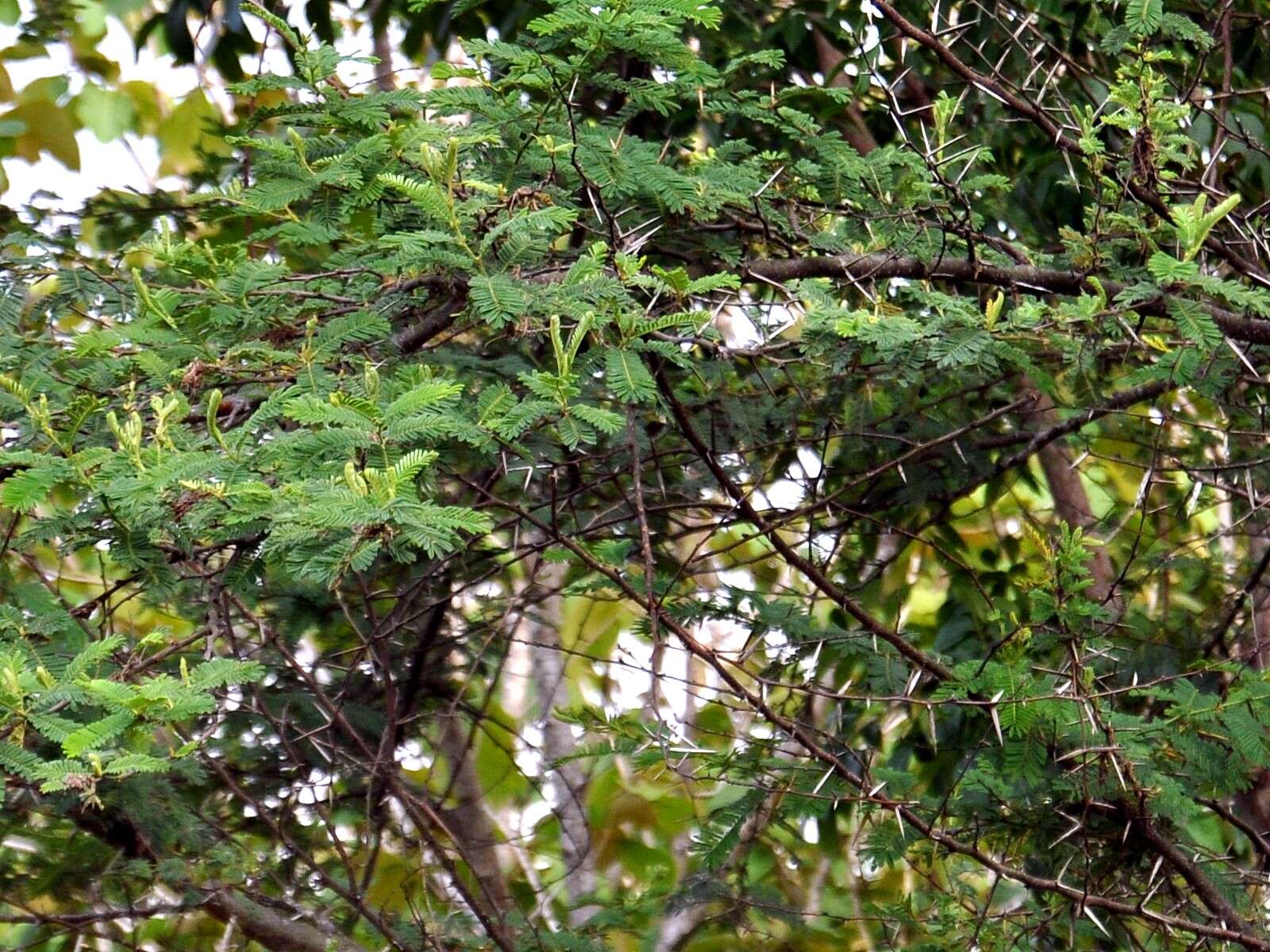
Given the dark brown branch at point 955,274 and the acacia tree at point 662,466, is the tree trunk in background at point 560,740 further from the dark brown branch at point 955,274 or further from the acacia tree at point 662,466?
the dark brown branch at point 955,274

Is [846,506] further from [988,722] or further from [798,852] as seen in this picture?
[798,852]

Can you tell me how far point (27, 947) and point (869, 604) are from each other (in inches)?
87.4

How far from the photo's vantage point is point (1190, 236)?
2.15 m

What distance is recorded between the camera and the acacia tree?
199 cm

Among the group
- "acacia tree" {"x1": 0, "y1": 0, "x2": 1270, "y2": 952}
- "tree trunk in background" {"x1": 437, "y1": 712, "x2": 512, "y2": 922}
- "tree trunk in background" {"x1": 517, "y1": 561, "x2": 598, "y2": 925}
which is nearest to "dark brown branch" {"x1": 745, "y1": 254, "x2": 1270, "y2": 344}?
"acacia tree" {"x1": 0, "y1": 0, "x2": 1270, "y2": 952}

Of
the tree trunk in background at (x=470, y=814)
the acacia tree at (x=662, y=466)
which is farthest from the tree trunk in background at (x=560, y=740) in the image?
the tree trunk in background at (x=470, y=814)

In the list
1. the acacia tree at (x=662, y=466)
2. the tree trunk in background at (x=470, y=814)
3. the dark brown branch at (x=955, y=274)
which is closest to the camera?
the acacia tree at (x=662, y=466)

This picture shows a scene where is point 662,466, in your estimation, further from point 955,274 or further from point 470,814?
point 470,814

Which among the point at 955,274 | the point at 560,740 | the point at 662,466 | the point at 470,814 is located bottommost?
the point at 560,740

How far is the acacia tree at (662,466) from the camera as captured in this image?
1.99m

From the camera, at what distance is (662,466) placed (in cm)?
337

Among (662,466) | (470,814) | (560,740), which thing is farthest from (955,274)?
(560,740)

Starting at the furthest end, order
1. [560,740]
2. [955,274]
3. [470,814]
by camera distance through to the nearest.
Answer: [560,740]
[470,814]
[955,274]

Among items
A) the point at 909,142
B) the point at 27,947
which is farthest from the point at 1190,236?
the point at 27,947
